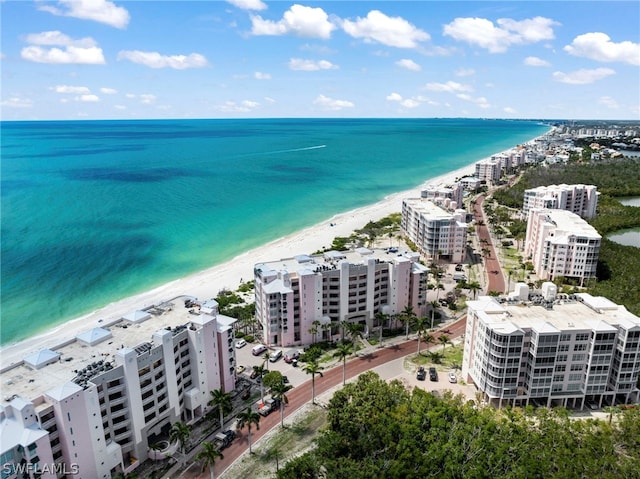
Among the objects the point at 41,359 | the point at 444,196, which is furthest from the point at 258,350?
the point at 444,196

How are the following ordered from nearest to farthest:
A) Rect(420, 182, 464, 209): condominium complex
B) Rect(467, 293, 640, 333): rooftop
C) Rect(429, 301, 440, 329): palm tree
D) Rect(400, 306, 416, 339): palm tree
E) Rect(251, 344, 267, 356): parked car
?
Rect(467, 293, 640, 333): rooftop, Rect(251, 344, 267, 356): parked car, Rect(400, 306, 416, 339): palm tree, Rect(429, 301, 440, 329): palm tree, Rect(420, 182, 464, 209): condominium complex

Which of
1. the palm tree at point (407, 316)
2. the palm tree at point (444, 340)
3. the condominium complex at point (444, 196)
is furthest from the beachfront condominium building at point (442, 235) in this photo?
the palm tree at point (444, 340)

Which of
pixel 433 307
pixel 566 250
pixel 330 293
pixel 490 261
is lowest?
pixel 490 261

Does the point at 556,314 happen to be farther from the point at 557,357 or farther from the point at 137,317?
the point at 137,317

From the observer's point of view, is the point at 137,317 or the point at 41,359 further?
the point at 137,317

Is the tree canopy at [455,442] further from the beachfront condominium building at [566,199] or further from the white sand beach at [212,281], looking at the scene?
the beachfront condominium building at [566,199]

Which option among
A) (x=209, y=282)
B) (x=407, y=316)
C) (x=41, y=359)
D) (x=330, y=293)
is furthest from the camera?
(x=209, y=282)

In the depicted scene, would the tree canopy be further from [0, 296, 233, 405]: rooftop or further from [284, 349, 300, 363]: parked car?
[0, 296, 233, 405]: rooftop

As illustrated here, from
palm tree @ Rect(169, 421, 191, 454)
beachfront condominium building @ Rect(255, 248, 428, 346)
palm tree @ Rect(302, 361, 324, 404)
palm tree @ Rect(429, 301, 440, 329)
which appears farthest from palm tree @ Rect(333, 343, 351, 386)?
palm tree @ Rect(169, 421, 191, 454)
